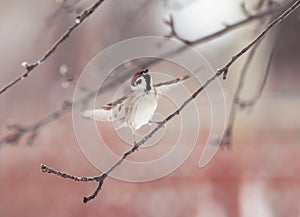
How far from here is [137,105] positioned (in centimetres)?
37

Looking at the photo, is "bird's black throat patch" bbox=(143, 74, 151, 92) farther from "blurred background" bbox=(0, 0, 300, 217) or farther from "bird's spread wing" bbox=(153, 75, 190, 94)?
"blurred background" bbox=(0, 0, 300, 217)

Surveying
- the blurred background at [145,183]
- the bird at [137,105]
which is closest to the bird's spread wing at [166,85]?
the bird at [137,105]

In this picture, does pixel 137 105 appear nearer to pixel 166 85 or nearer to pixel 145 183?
pixel 166 85

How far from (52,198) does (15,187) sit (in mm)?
92

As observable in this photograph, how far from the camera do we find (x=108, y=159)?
57 cm

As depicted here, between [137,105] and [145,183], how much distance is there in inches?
33.9

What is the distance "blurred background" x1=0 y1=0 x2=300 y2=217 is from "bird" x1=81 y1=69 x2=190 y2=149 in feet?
1.55

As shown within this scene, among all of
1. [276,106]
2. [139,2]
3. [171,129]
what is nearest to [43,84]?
[276,106]

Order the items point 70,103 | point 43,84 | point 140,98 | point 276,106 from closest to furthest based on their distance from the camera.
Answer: point 140,98 < point 70,103 < point 276,106 < point 43,84

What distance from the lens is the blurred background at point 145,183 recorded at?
93 centimetres

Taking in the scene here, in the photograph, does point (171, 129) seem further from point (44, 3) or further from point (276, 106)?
point (276, 106)

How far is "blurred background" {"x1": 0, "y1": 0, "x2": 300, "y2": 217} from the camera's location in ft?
3.06

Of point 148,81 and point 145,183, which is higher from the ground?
point 145,183

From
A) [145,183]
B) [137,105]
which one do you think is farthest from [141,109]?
[145,183]
